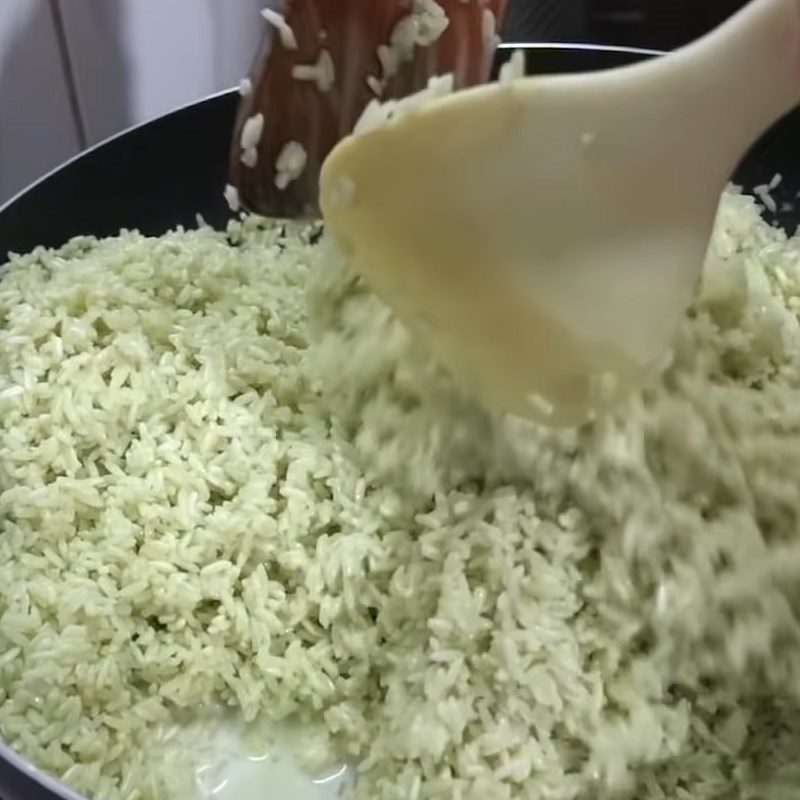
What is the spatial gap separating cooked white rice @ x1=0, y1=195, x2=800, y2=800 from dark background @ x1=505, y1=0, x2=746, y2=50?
0.94 feet

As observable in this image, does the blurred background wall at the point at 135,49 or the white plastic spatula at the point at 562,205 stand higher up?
the white plastic spatula at the point at 562,205

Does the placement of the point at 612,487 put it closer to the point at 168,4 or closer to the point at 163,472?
the point at 163,472

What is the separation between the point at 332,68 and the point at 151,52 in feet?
1.29

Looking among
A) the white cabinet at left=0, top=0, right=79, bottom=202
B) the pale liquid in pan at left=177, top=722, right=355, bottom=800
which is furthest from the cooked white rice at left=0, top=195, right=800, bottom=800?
the white cabinet at left=0, top=0, right=79, bottom=202

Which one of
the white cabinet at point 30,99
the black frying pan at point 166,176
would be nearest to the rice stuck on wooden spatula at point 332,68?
the black frying pan at point 166,176

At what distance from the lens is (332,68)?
0.96m

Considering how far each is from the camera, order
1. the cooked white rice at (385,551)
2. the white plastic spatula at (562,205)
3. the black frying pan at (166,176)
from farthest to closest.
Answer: the black frying pan at (166,176)
the cooked white rice at (385,551)
the white plastic spatula at (562,205)

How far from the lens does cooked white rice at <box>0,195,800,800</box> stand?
33.7 inches

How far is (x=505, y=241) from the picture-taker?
80cm

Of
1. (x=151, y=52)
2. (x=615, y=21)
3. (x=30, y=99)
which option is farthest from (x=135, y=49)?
(x=615, y=21)

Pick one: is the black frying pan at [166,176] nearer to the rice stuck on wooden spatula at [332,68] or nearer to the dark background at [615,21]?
the dark background at [615,21]

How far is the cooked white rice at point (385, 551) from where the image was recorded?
2.81 feet

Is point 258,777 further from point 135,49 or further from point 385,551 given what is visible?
point 135,49

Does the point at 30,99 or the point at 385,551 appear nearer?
the point at 385,551
